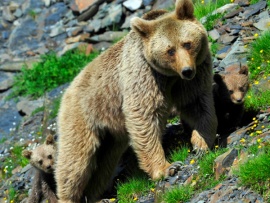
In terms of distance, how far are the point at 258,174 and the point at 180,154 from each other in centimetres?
227

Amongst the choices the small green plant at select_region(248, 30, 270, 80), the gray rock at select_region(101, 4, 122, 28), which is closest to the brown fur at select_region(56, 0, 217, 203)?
the small green plant at select_region(248, 30, 270, 80)

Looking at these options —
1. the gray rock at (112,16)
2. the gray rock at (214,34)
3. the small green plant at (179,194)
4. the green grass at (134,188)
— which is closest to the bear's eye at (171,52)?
the small green plant at (179,194)

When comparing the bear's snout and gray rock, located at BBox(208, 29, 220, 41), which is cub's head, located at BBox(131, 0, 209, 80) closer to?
the bear's snout

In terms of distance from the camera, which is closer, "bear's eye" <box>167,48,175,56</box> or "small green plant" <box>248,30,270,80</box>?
"bear's eye" <box>167,48,175,56</box>

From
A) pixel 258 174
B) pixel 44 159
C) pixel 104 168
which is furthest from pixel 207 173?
pixel 44 159

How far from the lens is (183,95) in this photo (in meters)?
10.2

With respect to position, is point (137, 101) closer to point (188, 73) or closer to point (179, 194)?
point (188, 73)

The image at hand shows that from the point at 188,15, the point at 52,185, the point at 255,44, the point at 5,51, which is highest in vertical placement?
the point at 188,15

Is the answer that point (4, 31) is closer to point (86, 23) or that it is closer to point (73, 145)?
point (86, 23)

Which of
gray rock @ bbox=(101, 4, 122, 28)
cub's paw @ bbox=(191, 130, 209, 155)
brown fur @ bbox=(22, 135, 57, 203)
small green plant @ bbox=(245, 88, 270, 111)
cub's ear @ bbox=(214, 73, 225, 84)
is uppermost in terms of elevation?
cub's ear @ bbox=(214, 73, 225, 84)

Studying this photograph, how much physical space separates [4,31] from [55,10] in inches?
64.7

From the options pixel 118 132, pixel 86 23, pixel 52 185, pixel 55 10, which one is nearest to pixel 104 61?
pixel 118 132

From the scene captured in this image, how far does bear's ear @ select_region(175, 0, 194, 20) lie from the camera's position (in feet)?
32.5

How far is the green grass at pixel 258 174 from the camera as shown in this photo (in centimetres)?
813
